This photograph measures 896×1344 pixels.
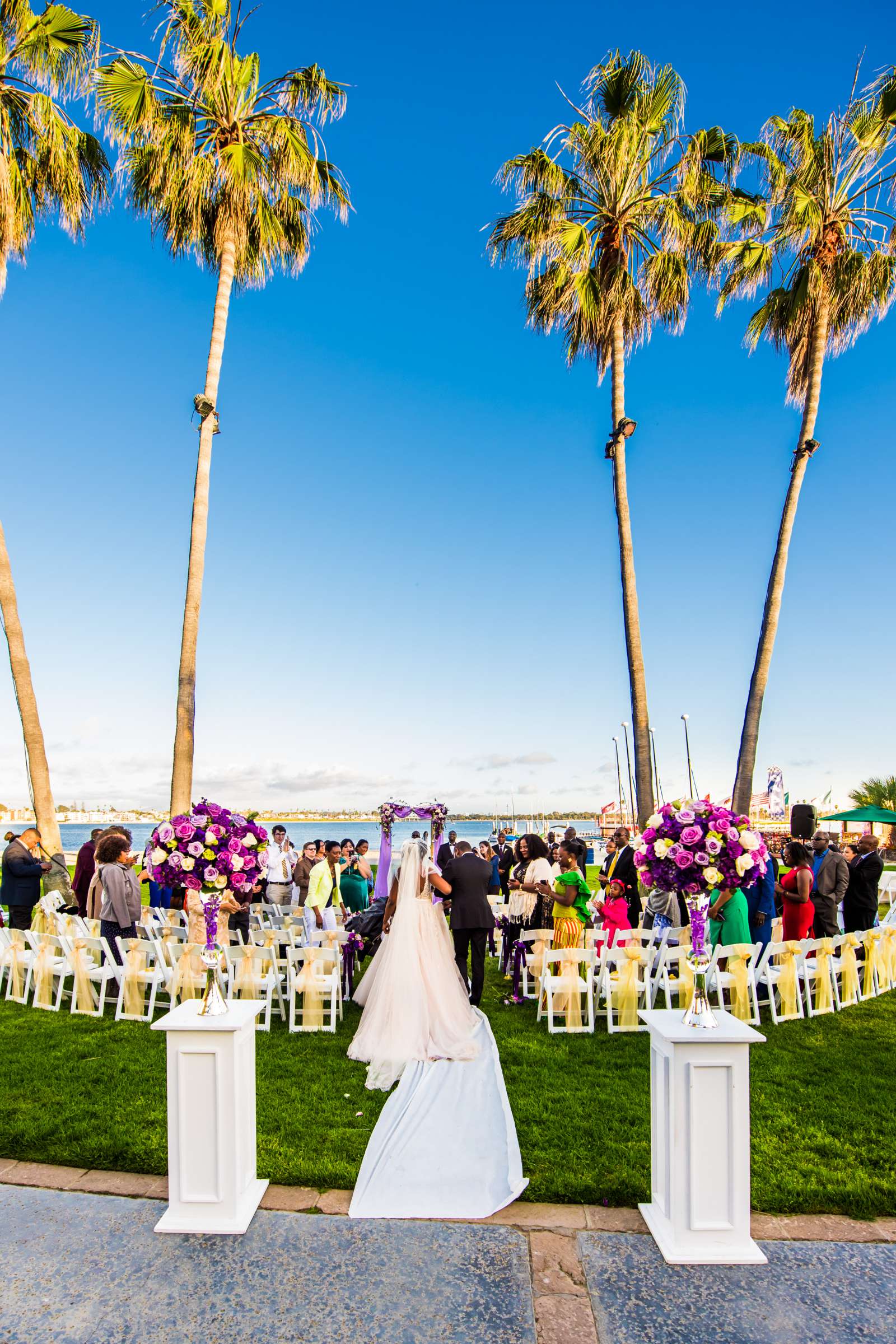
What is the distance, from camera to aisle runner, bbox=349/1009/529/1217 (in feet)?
13.7

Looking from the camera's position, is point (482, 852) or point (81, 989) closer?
point (81, 989)

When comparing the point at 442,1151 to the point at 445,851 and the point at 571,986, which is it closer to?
the point at 571,986

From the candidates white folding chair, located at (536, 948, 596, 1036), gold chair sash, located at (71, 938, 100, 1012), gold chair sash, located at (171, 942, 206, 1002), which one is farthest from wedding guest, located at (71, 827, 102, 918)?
white folding chair, located at (536, 948, 596, 1036)

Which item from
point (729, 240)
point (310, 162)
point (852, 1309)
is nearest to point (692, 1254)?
point (852, 1309)

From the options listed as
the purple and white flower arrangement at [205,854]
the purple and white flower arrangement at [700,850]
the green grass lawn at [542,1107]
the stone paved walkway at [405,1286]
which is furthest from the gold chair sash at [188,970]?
the purple and white flower arrangement at [700,850]

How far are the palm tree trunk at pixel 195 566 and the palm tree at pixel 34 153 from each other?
297cm

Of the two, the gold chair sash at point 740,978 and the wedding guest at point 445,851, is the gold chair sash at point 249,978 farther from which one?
the wedding guest at point 445,851

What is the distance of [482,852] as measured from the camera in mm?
16531

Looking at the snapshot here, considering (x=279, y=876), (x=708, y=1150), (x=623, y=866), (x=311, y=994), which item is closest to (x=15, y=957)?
(x=311, y=994)

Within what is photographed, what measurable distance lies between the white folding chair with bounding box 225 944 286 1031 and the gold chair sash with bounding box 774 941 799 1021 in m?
4.93

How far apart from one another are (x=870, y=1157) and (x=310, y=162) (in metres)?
16.1

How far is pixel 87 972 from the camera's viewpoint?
830 centimetres

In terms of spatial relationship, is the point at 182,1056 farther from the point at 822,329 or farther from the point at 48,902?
the point at 822,329

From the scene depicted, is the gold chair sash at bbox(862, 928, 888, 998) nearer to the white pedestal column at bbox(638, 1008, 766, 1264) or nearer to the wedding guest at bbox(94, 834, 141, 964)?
the white pedestal column at bbox(638, 1008, 766, 1264)
